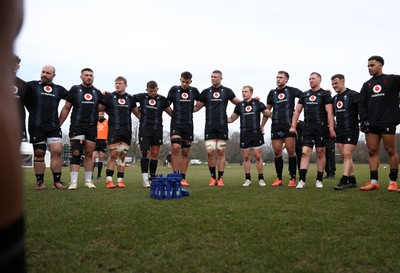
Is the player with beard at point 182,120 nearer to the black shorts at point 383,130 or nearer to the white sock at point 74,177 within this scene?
the white sock at point 74,177

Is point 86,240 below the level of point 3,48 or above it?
below

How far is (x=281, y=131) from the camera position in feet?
30.9

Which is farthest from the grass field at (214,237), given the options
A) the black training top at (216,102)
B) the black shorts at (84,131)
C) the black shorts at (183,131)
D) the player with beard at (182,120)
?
the black training top at (216,102)

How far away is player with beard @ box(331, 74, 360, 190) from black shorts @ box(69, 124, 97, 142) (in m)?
6.21

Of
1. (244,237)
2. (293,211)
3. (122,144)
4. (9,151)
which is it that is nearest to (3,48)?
(9,151)

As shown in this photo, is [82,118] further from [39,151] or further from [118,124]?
[39,151]

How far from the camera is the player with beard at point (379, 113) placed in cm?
751

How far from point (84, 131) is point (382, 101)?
23.2ft

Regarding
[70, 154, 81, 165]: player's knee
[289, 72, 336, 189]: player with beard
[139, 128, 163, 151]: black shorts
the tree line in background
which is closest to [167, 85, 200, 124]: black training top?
[139, 128, 163, 151]: black shorts

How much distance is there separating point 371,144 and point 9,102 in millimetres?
8181

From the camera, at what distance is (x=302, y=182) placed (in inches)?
331

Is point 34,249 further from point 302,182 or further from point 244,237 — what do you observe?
point 302,182

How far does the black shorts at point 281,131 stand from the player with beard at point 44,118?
5579 millimetres

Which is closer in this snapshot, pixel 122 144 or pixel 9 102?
pixel 9 102
